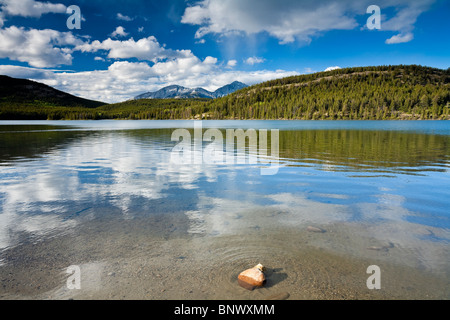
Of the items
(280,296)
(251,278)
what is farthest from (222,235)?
(280,296)

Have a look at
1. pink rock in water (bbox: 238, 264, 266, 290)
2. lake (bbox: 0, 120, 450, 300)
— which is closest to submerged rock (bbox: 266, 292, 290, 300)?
lake (bbox: 0, 120, 450, 300)

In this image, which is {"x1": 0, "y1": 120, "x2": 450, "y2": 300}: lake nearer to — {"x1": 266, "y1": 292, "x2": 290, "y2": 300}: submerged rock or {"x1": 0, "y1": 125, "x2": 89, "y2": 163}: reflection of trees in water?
{"x1": 266, "y1": 292, "x2": 290, "y2": 300}: submerged rock

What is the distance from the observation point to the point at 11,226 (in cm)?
891

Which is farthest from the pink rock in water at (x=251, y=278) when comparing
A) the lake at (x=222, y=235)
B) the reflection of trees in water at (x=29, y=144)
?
the reflection of trees in water at (x=29, y=144)

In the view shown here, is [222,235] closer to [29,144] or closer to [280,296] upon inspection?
[280,296]

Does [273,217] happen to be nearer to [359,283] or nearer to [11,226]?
[359,283]

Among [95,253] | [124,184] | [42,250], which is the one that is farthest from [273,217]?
[124,184]

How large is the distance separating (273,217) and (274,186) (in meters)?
4.89

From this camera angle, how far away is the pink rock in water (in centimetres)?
557

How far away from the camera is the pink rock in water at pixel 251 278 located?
557cm

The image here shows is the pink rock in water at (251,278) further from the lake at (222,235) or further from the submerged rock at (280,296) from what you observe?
the submerged rock at (280,296)

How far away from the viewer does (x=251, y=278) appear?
5660 mm

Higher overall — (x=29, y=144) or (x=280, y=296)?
(x=29, y=144)

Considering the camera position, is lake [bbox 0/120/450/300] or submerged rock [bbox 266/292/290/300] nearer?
submerged rock [bbox 266/292/290/300]
